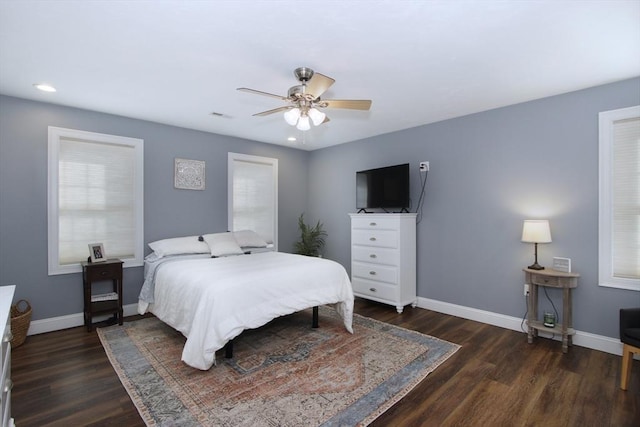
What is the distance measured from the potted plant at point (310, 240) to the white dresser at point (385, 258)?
1.18 m

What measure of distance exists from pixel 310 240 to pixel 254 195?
4.28 ft

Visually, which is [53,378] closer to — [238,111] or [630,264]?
[238,111]

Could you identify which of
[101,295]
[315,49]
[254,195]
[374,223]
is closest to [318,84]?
[315,49]

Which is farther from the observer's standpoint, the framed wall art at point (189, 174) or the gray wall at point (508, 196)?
the framed wall art at point (189, 174)

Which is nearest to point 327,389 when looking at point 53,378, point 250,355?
point 250,355

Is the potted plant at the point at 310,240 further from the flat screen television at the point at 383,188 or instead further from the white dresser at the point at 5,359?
the white dresser at the point at 5,359

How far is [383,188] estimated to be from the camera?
4.55 m

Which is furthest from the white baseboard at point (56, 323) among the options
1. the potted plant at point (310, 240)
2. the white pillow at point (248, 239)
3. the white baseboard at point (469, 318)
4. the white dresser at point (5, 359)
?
the potted plant at point (310, 240)

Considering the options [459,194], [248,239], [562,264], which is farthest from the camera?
[248,239]

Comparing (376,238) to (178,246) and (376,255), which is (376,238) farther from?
(178,246)

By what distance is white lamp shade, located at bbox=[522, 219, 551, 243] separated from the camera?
119 inches

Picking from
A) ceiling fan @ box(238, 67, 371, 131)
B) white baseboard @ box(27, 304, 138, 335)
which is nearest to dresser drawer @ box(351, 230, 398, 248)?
ceiling fan @ box(238, 67, 371, 131)

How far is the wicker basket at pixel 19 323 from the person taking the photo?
118 inches

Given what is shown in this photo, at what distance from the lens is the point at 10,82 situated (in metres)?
2.90
